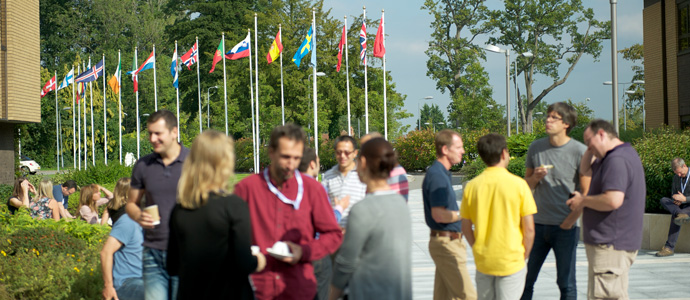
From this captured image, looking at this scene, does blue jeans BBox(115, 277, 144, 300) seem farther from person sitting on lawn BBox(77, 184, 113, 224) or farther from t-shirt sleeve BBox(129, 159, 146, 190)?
person sitting on lawn BBox(77, 184, 113, 224)

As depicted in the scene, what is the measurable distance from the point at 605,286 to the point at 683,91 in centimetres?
2134

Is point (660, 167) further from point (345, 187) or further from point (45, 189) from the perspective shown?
point (45, 189)

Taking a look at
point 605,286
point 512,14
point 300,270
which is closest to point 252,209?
point 300,270

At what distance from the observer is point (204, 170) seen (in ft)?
13.1

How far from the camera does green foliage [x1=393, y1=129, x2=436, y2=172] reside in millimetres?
48719

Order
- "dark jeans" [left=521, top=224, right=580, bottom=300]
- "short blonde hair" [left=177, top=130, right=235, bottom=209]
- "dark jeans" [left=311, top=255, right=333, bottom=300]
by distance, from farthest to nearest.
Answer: "dark jeans" [left=521, top=224, right=580, bottom=300]
"dark jeans" [left=311, top=255, right=333, bottom=300]
"short blonde hair" [left=177, top=130, right=235, bottom=209]

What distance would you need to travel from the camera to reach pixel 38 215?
13094 millimetres

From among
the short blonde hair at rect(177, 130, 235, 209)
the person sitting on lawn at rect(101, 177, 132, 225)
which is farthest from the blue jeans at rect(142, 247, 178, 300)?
the person sitting on lawn at rect(101, 177, 132, 225)

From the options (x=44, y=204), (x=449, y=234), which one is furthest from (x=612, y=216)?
(x=44, y=204)

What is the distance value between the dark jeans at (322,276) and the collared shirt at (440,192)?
Answer: 126 cm

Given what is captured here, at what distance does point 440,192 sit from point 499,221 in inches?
29.3

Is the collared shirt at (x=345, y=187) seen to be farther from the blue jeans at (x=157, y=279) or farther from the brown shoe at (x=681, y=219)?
the brown shoe at (x=681, y=219)

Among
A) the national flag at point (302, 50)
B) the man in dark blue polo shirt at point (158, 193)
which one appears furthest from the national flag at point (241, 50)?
the man in dark blue polo shirt at point (158, 193)

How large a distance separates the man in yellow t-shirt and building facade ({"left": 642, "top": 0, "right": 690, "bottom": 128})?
20.6 meters
